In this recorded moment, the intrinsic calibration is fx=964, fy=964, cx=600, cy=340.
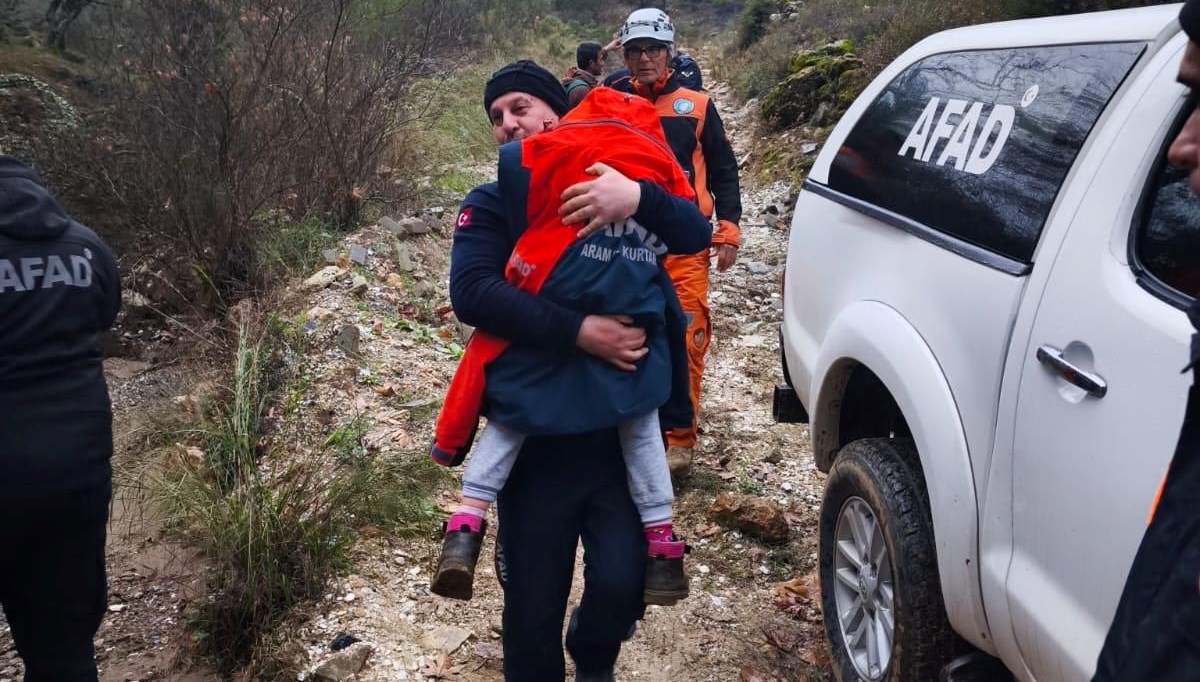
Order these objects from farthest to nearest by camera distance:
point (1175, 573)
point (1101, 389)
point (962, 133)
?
point (962, 133) < point (1101, 389) < point (1175, 573)

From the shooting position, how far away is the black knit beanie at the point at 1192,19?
3.92ft

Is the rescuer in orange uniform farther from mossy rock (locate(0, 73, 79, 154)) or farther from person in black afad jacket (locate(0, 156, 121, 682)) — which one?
mossy rock (locate(0, 73, 79, 154))

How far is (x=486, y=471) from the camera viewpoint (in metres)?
2.27

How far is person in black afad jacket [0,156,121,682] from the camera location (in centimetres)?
244

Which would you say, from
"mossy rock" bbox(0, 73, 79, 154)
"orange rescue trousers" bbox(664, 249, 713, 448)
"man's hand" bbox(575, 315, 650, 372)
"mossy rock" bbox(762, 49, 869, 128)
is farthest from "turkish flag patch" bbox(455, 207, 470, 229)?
"mossy rock" bbox(762, 49, 869, 128)

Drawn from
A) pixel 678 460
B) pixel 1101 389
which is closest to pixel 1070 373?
pixel 1101 389

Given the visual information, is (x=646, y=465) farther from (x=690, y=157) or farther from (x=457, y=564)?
(x=690, y=157)

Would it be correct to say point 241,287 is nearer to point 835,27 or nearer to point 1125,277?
point 1125,277

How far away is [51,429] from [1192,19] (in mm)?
2598

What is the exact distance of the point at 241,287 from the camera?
700cm

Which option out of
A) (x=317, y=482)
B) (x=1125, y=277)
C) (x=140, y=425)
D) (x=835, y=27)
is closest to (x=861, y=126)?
(x=1125, y=277)

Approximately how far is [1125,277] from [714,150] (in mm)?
2859

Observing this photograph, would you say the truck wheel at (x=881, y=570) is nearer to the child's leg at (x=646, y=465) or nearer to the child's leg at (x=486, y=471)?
the child's leg at (x=646, y=465)

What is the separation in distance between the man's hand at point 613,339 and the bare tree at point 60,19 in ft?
51.8
